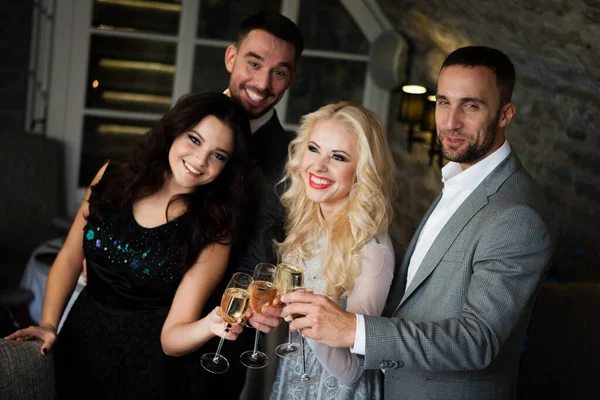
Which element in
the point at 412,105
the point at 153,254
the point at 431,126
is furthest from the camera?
the point at 412,105

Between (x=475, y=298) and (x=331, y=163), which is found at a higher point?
(x=331, y=163)

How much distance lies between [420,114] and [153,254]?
278cm

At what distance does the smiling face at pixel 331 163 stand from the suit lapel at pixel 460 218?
42 cm

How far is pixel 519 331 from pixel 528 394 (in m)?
1.02

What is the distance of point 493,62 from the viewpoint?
7.21 ft

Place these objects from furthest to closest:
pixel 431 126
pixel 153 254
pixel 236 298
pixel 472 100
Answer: pixel 431 126, pixel 153 254, pixel 472 100, pixel 236 298

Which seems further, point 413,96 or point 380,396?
point 413,96

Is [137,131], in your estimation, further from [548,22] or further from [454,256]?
[454,256]

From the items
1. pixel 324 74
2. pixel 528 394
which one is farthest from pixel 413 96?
pixel 528 394

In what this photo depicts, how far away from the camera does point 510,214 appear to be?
1975 millimetres

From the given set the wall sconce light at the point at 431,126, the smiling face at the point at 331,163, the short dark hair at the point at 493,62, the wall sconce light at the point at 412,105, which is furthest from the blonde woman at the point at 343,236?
the wall sconce light at the point at 412,105

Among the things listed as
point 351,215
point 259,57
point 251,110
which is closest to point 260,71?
point 259,57

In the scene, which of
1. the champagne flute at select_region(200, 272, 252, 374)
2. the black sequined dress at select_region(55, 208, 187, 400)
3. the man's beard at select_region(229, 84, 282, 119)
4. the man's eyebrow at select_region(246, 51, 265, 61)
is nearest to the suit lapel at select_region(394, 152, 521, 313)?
the champagne flute at select_region(200, 272, 252, 374)

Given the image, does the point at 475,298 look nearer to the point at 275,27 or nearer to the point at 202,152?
the point at 202,152
